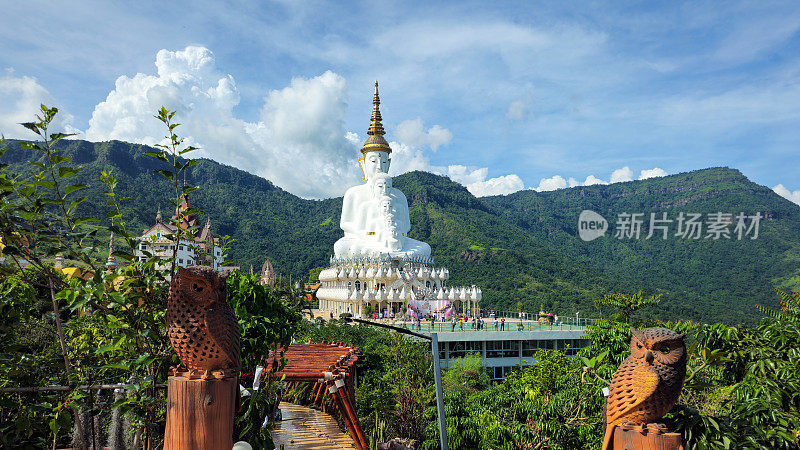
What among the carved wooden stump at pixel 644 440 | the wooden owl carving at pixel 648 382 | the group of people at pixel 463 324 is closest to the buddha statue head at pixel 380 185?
the group of people at pixel 463 324

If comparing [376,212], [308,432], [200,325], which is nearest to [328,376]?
[308,432]

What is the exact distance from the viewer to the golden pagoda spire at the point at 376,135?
34594 mm

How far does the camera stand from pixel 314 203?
108 metres

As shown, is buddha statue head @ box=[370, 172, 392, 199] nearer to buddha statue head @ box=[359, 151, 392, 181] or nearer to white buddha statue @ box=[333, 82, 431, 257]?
white buddha statue @ box=[333, 82, 431, 257]

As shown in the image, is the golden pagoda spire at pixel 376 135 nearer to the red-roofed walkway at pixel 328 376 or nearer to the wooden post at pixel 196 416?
the red-roofed walkway at pixel 328 376

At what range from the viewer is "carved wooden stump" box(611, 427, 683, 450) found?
3.87 meters

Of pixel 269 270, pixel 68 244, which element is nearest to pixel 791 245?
pixel 269 270

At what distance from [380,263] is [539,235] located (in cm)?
7537

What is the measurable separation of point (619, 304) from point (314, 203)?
97906mm

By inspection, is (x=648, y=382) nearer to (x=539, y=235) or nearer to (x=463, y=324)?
(x=463, y=324)

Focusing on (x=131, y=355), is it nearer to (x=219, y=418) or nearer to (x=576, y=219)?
(x=219, y=418)

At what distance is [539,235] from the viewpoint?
329 feet

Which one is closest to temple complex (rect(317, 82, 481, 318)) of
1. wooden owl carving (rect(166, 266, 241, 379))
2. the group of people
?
the group of people

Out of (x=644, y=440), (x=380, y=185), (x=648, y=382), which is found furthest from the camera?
(x=380, y=185)
